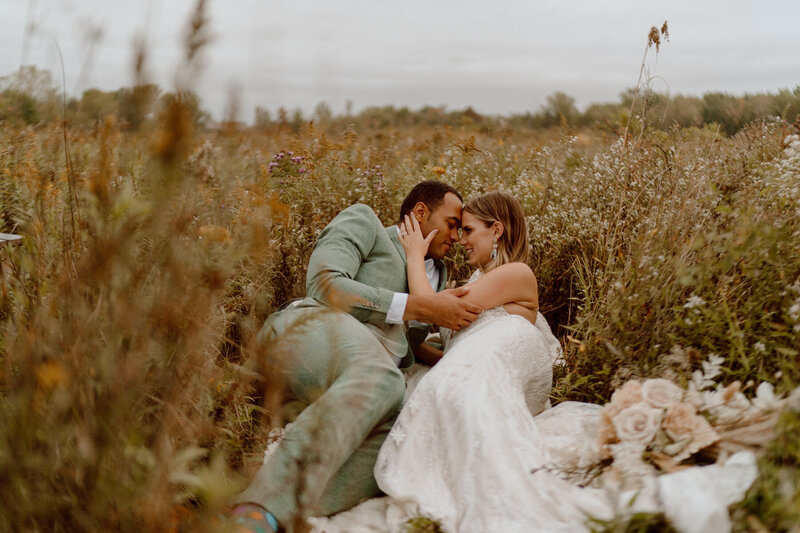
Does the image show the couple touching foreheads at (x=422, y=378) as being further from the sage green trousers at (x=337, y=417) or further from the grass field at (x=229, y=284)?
the grass field at (x=229, y=284)

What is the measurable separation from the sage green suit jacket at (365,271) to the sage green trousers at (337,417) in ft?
0.68

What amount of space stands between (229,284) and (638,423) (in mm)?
2238

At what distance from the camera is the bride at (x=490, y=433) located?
240 cm

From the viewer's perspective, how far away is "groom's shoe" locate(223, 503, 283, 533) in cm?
216

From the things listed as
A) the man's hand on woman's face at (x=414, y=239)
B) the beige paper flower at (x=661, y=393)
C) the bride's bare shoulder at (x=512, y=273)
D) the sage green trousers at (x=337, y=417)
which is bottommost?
the sage green trousers at (x=337, y=417)

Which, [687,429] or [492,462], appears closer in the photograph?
[687,429]

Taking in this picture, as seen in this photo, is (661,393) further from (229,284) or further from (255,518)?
(229,284)

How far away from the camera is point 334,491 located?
2674 mm

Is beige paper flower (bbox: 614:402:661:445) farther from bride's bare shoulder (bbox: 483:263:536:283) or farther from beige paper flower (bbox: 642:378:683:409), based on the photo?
bride's bare shoulder (bbox: 483:263:536:283)

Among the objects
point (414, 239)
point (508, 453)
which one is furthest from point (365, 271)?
point (508, 453)

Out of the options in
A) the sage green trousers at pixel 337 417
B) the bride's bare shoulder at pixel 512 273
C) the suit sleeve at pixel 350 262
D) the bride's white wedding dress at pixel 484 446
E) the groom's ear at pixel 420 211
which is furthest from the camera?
the groom's ear at pixel 420 211

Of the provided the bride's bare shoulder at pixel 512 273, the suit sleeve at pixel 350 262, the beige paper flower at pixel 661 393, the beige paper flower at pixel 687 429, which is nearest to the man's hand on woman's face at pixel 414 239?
the suit sleeve at pixel 350 262

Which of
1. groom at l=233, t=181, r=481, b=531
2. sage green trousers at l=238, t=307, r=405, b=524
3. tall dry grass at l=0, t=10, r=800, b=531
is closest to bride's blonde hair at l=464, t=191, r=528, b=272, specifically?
groom at l=233, t=181, r=481, b=531

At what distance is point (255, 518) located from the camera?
2.21 metres
